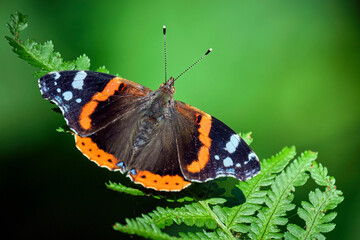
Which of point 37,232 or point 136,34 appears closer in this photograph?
point 37,232

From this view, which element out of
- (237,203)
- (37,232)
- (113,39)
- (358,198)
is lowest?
(37,232)

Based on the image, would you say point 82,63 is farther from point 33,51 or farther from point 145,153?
point 145,153

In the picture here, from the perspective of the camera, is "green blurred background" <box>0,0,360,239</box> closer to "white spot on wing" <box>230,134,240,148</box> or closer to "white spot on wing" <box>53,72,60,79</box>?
"white spot on wing" <box>53,72,60,79</box>

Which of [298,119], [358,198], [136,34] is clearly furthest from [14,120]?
[358,198]

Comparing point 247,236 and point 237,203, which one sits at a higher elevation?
point 237,203

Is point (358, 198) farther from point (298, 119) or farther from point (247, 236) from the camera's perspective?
point (247, 236)

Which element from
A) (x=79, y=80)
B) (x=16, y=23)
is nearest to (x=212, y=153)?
(x=79, y=80)
